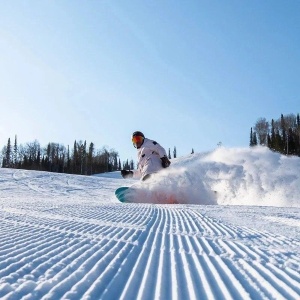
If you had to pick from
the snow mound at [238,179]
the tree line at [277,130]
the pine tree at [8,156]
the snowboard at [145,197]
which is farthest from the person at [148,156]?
the pine tree at [8,156]

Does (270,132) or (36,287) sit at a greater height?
(270,132)

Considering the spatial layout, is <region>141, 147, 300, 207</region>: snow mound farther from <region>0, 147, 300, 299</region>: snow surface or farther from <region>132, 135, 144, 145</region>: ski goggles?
<region>0, 147, 300, 299</region>: snow surface

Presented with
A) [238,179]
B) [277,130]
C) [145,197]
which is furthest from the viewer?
[277,130]

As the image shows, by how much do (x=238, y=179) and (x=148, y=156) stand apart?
323 cm

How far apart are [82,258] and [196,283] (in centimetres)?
110

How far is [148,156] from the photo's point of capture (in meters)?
13.2

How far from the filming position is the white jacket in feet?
43.2

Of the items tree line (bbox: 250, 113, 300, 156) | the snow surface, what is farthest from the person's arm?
tree line (bbox: 250, 113, 300, 156)

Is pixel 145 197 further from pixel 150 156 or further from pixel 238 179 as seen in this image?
pixel 238 179

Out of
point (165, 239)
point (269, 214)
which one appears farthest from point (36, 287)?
point (269, 214)

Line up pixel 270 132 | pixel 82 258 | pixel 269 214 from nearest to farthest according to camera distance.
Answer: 1. pixel 82 258
2. pixel 269 214
3. pixel 270 132

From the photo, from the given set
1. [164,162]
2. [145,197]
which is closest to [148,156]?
[164,162]

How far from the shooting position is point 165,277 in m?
2.71

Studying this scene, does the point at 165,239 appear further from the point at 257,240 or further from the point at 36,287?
the point at 36,287
